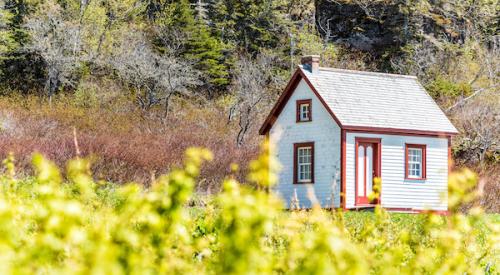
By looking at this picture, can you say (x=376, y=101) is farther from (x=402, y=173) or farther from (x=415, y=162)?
(x=402, y=173)

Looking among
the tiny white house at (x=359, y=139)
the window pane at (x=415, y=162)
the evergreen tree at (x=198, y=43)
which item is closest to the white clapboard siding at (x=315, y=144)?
the tiny white house at (x=359, y=139)

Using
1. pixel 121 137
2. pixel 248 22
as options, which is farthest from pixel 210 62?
pixel 121 137

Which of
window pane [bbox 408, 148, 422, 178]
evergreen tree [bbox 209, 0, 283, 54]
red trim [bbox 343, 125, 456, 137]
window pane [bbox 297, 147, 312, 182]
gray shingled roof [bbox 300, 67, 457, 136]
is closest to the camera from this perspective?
red trim [bbox 343, 125, 456, 137]

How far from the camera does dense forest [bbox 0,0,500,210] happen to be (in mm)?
39656

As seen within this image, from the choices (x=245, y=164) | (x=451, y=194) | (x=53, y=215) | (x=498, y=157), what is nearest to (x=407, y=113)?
(x=245, y=164)

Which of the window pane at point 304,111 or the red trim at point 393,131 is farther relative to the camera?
the window pane at point 304,111

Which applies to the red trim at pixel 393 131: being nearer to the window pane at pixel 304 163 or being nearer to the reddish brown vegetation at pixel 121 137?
the window pane at pixel 304 163

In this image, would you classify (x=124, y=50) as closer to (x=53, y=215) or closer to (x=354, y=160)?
(x=354, y=160)

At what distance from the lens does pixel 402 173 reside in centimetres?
2928

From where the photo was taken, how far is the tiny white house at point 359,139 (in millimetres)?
28344

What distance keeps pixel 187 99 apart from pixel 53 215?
149 feet

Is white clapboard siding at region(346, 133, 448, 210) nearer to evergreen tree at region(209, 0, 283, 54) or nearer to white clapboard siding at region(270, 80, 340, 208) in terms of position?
white clapboard siding at region(270, 80, 340, 208)

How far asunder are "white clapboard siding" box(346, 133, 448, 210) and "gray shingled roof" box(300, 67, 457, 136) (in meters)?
0.46

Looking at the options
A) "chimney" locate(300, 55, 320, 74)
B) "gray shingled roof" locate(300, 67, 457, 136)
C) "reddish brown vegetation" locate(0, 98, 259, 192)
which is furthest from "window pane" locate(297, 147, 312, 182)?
"reddish brown vegetation" locate(0, 98, 259, 192)
